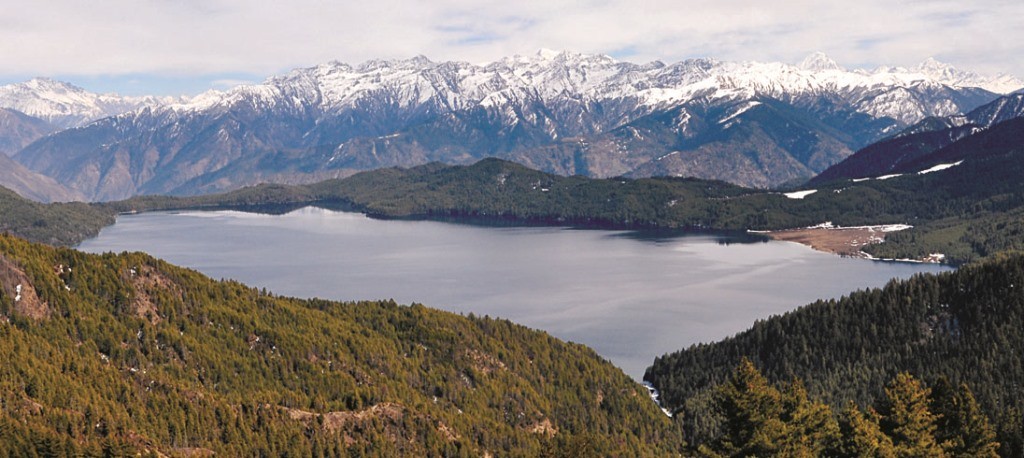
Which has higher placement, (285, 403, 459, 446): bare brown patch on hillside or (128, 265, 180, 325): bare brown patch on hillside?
(128, 265, 180, 325): bare brown patch on hillside

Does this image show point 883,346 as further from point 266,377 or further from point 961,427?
point 266,377

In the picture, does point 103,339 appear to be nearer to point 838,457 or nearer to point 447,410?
point 447,410

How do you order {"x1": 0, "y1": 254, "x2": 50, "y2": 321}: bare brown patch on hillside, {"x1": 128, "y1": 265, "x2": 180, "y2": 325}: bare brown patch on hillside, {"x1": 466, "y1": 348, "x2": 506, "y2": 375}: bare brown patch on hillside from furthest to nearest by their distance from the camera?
{"x1": 466, "y1": 348, "x2": 506, "y2": 375}: bare brown patch on hillside, {"x1": 128, "y1": 265, "x2": 180, "y2": 325}: bare brown patch on hillside, {"x1": 0, "y1": 254, "x2": 50, "y2": 321}: bare brown patch on hillside

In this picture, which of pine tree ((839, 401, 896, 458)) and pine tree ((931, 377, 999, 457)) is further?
pine tree ((931, 377, 999, 457))

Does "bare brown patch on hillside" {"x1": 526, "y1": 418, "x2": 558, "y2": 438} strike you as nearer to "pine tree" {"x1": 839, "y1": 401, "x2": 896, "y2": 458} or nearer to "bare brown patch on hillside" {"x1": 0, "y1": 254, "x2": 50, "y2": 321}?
"pine tree" {"x1": 839, "y1": 401, "x2": 896, "y2": 458}

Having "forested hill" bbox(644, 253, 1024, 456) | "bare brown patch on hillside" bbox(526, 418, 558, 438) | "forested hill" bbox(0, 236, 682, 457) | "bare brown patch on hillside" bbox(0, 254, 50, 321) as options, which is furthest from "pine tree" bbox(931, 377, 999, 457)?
"bare brown patch on hillside" bbox(0, 254, 50, 321)

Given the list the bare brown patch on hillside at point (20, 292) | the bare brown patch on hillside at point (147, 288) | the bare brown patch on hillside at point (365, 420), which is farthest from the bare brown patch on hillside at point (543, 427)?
the bare brown patch on hillside at point (20, 292)

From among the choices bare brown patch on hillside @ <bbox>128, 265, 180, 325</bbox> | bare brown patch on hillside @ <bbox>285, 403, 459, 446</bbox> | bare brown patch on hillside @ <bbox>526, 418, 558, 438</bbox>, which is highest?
bare brown patch on hillside @ <bbox>128, 265, 180, 325</bbox>

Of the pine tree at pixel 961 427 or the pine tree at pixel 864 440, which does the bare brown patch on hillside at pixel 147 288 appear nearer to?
the pine tree at pixel 864 440
